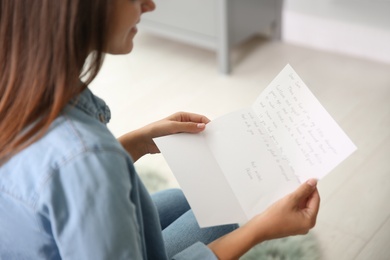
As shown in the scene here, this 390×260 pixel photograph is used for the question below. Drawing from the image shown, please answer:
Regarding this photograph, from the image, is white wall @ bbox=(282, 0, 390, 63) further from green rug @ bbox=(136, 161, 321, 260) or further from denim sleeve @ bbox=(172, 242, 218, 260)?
denim sleeve @ bbox=(172, 242, 218, 260)

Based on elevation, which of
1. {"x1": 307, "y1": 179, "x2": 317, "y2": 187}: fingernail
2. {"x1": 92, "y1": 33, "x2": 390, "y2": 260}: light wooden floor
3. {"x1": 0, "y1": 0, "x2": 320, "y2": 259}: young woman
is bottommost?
{"x1": 92, "y1": 33, "x2": 390, "y2": 260}: light wooden floor

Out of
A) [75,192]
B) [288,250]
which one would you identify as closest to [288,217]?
[75,192]

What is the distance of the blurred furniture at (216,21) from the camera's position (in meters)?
2.31

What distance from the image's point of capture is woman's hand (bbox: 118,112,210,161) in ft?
3.37

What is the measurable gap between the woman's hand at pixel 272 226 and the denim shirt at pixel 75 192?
0.17m

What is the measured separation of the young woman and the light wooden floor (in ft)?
2.99

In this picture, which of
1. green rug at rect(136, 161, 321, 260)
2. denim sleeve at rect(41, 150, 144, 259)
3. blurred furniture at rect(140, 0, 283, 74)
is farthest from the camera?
Answer: blurred furniture at rect(140, 0, 283, 74)

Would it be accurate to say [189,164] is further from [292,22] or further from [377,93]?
[292,22]

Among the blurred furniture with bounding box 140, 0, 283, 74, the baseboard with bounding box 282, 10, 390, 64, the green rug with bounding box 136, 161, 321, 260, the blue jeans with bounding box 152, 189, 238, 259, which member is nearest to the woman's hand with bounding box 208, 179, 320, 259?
the blue jeans with bounding box 152, 189, 238, 259

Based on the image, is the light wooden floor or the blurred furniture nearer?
the light wooden floor

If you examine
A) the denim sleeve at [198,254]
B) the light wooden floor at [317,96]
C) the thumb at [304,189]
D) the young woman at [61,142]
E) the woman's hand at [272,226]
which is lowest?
the light wooden floor at [317,96]

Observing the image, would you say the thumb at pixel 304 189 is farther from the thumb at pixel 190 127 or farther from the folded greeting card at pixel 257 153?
the thumb at pixel 190 127

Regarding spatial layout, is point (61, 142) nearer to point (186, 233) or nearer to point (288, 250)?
point (186, 233)

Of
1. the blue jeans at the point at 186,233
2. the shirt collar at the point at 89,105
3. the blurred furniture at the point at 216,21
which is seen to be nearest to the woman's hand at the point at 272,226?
the blue jeans at the point at 186,233
